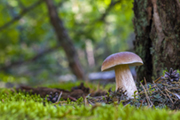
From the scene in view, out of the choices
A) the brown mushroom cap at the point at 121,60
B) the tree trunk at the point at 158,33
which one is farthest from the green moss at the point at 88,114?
the tree trunk at the point at 158,33

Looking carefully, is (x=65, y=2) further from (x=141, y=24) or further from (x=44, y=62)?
(x=141, y=24)

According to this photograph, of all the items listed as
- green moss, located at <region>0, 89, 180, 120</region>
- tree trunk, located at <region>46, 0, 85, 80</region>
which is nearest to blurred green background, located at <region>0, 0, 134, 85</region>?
tree trunk, located at <region>46, 0, 85, 80</region>

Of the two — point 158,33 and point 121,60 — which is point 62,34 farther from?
point 121,60

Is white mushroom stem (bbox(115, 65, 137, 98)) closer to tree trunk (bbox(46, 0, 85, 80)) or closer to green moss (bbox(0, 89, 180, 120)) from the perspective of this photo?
green moss (bbox(0, 89, 180, 120))

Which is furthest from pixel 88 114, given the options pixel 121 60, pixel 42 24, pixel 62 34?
pixel 42 24

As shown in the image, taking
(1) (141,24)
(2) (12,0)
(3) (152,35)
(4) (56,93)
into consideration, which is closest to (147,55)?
(3) (152,35)
